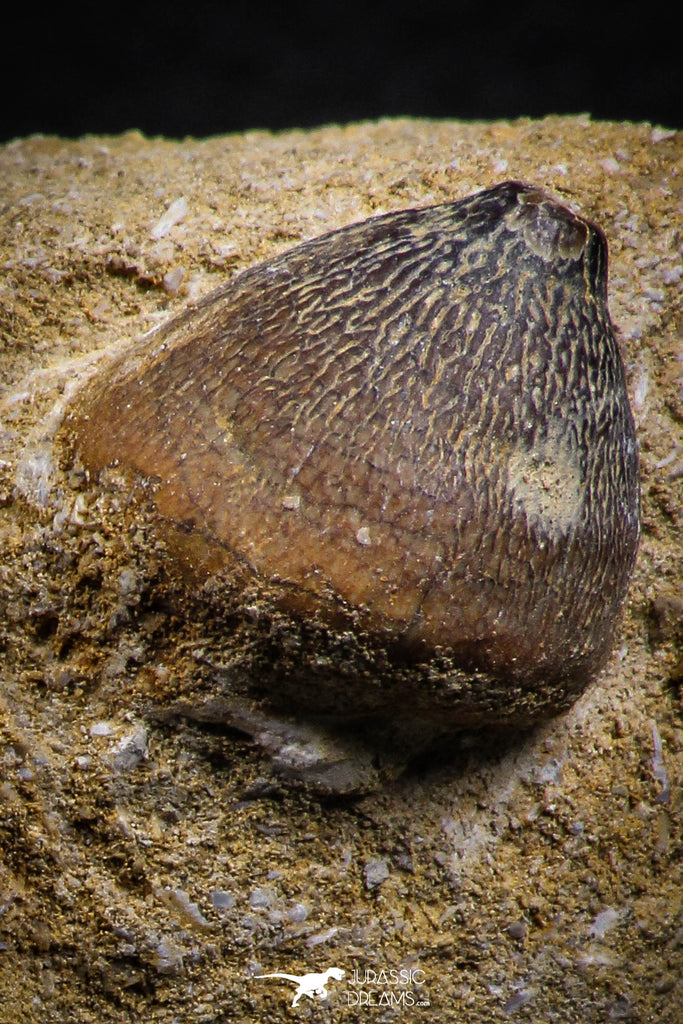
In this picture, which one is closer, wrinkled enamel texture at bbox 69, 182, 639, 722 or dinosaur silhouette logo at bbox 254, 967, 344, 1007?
wrinkled enamel texture at bbox 69, 182, 639, 722

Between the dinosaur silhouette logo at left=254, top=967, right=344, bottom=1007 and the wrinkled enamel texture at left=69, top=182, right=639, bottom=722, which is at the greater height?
the wrinkled enamel texture at left=69, top=182, right=639, bottom=722

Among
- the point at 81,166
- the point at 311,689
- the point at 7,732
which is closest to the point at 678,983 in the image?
the point at 311,689

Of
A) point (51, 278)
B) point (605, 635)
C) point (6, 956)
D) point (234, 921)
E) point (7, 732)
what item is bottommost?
point (6, 956)

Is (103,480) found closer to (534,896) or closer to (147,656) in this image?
(147,656)

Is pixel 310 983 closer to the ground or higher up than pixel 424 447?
closer to the ground

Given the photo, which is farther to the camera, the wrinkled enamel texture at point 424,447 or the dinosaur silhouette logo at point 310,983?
the dinosaur silhouette logo at point 310,983
